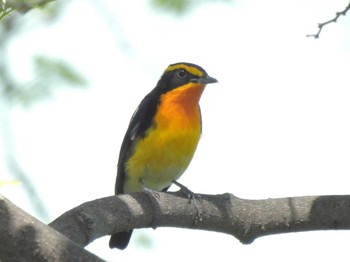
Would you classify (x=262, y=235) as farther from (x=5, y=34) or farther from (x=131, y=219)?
(x=5, y=34)

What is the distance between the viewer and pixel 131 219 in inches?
186

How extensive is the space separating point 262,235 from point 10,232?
6.90ft

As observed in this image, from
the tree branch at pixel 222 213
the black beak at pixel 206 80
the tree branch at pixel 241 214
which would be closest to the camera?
the tree branch at pixel 222 213


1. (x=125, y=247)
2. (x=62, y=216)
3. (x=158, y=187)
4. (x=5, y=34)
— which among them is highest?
(x=5, y=34)

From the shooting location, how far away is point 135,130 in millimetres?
7180

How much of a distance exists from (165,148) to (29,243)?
3.64 metres

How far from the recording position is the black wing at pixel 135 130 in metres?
7.14

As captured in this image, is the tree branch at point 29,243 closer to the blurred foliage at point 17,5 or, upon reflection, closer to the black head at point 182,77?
the blurred foliage at point 17,5

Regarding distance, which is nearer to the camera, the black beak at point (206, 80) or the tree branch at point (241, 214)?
the tree branch at point (241, 214)

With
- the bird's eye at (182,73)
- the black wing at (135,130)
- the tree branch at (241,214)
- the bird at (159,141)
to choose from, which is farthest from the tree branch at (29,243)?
the bird's eye at (182,73)

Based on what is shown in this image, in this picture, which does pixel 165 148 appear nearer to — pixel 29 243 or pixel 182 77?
pixel 182 77

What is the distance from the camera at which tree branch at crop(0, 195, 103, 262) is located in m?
3.31

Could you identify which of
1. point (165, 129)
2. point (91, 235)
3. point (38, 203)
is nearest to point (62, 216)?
point (91, 235)

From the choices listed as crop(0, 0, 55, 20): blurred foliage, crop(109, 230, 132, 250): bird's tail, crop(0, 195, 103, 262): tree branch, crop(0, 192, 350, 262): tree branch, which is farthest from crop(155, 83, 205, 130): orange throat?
crop(0, 195, 103, 262): tree branch
